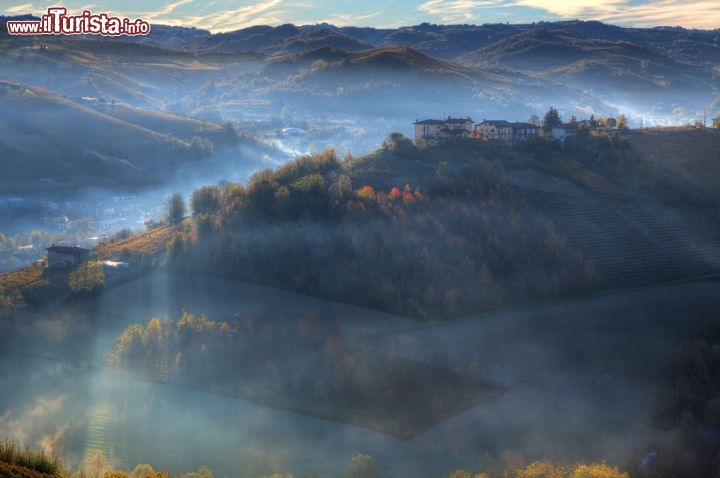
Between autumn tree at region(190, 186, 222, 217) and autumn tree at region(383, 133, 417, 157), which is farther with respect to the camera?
autumn tree at region(383, 133, 417, 157)

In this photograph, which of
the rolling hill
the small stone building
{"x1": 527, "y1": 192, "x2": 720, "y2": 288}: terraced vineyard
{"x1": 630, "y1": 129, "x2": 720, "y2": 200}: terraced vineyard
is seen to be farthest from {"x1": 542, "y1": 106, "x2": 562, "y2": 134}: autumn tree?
the rolling hill

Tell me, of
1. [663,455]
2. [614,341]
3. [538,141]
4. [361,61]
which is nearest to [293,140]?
[361,61]

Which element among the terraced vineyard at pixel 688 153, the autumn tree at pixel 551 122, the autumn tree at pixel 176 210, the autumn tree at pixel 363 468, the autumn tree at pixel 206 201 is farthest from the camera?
the autumn tree at pixel 551 122

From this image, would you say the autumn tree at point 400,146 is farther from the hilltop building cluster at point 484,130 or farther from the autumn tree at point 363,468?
the autumn tree at point 363,468

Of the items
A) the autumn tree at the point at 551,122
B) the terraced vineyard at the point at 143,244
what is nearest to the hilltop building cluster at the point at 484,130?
the autumn tree at the point at 551,122

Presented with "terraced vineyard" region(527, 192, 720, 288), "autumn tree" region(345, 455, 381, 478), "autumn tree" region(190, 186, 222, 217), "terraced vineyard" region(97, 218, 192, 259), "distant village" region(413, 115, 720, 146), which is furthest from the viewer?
"distant village" region(413, 115, 720, 146)

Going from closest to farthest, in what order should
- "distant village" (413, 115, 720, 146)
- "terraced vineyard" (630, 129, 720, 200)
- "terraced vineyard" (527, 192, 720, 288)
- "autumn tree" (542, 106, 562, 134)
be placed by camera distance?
"terraced vineyard" (527, 192, 720, 288)
"terraced vineyard" (630, 129, 720, 200)
"distant village" (413, 115, 720, 146)
"autumn tree" (542, 106, 562, 134)

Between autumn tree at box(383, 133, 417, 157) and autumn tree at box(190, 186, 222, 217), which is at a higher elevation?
autumn tree at box(383, 133, 417, 157)

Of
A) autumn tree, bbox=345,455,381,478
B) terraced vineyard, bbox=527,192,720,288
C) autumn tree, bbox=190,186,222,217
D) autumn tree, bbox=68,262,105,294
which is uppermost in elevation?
autumn tree, bbox=190,186,222,217

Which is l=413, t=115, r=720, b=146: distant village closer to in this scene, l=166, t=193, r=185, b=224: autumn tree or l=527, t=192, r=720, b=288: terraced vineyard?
l=527, t=192, r=720, b=288: terraced vineyard
